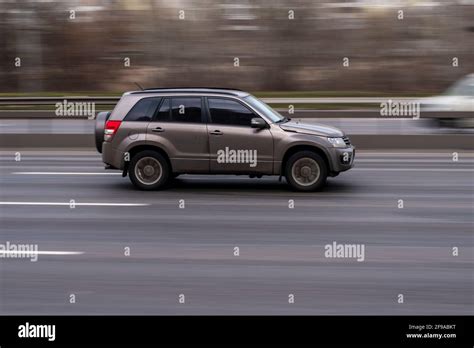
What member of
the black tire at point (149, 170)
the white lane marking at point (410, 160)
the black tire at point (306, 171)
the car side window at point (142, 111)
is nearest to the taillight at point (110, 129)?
the car side window at point (142, 111)

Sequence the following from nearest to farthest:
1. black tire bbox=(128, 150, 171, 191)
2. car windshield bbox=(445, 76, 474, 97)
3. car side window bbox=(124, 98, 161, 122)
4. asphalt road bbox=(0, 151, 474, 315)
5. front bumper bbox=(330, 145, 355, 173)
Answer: asphalt road bbox=(0, 151, 474, 315) → front bumper bbox=(330, 145, 355, 173) → black tire bbox=(128, 150, 171, 191) → car side window bbox=(124, 98, 161, 122) → car windshield bbox=(445, 76, 474, 97)

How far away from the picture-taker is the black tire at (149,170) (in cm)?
1314

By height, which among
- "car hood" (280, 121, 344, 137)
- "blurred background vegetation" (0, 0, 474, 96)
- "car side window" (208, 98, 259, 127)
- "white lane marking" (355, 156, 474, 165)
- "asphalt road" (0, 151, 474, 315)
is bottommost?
"asphalt road" (0, 151, 474, 315)

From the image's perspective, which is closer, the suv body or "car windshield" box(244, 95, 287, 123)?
the suv body

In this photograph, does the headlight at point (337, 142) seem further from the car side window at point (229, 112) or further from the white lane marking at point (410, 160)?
the white lane marking at point (410, 160)

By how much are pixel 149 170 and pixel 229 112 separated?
1591 millimetres

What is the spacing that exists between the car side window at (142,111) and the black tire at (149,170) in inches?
22.1

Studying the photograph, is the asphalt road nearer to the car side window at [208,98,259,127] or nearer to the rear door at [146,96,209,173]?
the rear door at [146,96,209,173]

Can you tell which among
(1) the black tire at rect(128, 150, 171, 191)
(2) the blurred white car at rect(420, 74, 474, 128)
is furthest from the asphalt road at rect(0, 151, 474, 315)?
(2) the blurred white car at rect(420, 74, 474, 128)

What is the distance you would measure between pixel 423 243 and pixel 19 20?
53.5 metres

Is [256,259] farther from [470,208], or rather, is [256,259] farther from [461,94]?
[461,94]

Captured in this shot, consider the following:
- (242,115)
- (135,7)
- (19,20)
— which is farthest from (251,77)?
(242,115)

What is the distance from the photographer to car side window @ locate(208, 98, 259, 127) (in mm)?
13062

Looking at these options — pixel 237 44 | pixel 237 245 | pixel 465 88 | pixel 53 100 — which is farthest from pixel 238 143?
pixel 237 44
